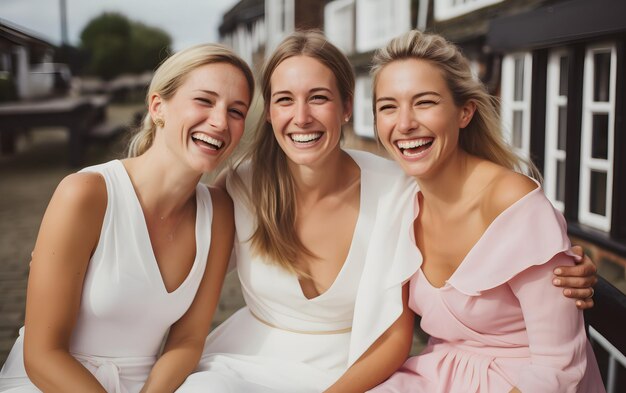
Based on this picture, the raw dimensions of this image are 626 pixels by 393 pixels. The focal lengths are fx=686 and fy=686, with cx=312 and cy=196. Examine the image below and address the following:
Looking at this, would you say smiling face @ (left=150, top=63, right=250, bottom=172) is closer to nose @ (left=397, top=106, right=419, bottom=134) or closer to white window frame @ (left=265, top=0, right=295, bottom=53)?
nose @ (left=397, top=106, right=419, bottom=134)

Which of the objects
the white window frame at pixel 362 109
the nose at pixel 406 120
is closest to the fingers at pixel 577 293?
the nose at pixel 406 120

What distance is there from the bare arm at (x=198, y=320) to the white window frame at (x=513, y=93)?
4.90 m

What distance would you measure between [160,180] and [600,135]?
480 centimetres

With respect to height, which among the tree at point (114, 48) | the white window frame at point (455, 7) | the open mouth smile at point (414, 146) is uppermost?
the tree at point (114, 48)

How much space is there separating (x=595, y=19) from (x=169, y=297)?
4.35m

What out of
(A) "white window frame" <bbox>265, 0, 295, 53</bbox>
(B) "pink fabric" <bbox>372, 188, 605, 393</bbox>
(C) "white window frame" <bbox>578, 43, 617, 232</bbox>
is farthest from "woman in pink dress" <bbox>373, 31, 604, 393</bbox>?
(A) "white window frame" <bbox>265, 0, 295, 53</bbox>

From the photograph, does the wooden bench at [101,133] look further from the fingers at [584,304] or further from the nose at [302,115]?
the fingers at [584,304]

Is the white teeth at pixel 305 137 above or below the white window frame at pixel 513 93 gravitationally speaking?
below

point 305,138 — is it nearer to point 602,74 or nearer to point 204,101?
point 204,101

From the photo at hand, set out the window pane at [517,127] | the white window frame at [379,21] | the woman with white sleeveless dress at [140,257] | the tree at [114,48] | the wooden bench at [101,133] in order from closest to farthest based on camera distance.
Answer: the woman with white sleeveless dress at [140,257]
the window pane at [517,127]
the white window frame at [379,21]
the wooden bench at [101,133]
the tree at [114,48]

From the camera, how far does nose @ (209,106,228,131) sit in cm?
246

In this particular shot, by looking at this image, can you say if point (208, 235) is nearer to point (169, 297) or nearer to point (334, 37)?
A: point (169, 297)

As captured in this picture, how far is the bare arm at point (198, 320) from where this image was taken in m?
2.46

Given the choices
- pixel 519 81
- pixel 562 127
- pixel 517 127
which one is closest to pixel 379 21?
pixel 519 81
